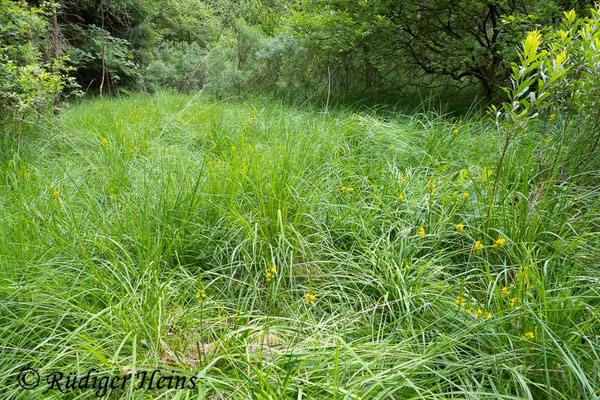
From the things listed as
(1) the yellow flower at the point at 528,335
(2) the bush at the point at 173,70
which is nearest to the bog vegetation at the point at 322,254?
(1) the yellow flower at the point at 528,335

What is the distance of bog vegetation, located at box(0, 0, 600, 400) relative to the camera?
1.18 m

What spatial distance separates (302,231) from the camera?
194 centimetres

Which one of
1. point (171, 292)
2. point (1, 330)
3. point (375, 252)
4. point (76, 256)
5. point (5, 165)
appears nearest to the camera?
point (1, 330)

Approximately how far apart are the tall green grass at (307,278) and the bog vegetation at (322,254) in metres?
0.01

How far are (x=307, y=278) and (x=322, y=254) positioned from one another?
160mm

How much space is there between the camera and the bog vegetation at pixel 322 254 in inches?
46.6

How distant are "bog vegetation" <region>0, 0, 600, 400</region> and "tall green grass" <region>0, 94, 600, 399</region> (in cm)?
1

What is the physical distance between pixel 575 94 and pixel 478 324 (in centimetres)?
170

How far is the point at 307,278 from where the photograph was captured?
1.77 metres

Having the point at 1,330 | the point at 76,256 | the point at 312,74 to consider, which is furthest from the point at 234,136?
the point at 312,74

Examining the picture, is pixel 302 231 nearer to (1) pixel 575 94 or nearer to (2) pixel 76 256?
(2) pixel 76 256

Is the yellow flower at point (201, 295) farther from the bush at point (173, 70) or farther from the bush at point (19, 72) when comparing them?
the bush at point (173, 70)

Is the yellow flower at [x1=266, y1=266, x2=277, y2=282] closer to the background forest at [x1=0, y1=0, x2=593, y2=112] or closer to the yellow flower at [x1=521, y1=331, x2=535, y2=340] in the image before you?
the yellow flower at [x1=521, y1=331, x2=535, y2=340]

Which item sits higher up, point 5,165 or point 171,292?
point 171,292
